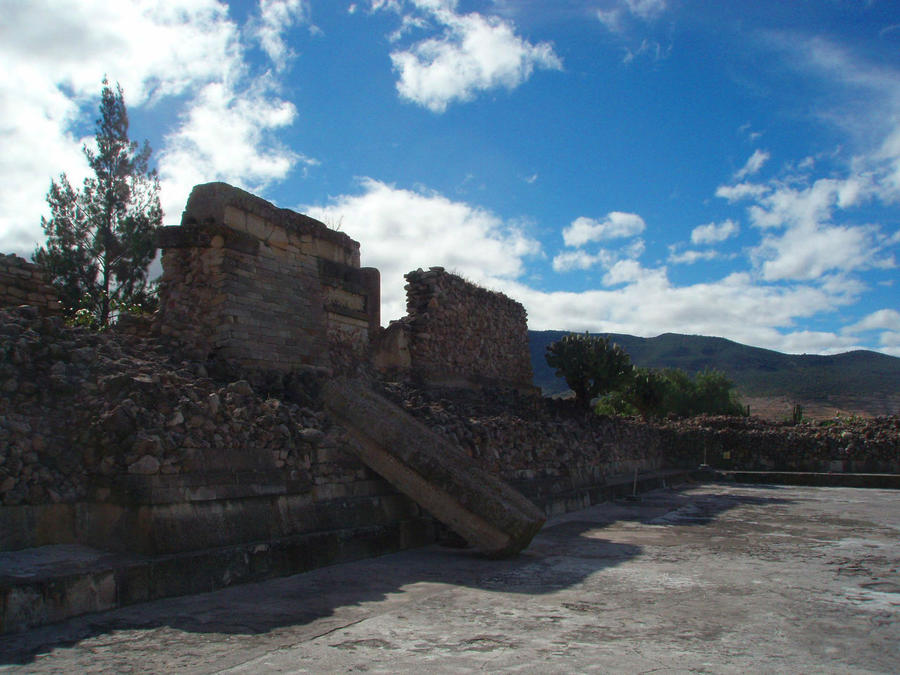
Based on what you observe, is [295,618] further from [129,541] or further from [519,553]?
[519,553]

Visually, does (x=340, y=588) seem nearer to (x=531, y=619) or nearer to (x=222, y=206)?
(x=531, y=619)

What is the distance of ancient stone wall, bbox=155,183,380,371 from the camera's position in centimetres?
751

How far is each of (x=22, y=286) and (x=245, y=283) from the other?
230cm

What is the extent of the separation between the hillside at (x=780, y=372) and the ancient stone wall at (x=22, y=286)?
47.8 m

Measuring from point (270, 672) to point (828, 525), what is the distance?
8.45 meters

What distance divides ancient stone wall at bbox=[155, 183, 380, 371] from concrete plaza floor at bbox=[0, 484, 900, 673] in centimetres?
299

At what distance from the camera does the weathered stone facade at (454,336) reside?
14945 millimetres

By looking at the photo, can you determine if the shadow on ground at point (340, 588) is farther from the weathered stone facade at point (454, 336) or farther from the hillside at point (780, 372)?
the hillside at point (780, 372)

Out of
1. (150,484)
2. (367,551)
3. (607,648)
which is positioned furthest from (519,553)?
(150,484)

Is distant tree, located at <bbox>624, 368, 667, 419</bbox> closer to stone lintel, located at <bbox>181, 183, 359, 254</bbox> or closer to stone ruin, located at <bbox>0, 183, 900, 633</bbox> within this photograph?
stone ruin, located at <bbox>0, 183, 900, 633</bbox>

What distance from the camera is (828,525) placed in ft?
29.9

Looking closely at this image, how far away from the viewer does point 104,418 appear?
4.98m

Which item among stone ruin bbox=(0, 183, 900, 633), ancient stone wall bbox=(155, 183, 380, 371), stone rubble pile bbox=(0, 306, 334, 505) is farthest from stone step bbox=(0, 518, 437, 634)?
ancient stone wall bbox=(155, 183, 380, 371)

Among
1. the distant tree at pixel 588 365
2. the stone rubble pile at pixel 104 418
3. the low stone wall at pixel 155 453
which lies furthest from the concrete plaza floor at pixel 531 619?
the distant tree at pixel 588 365
